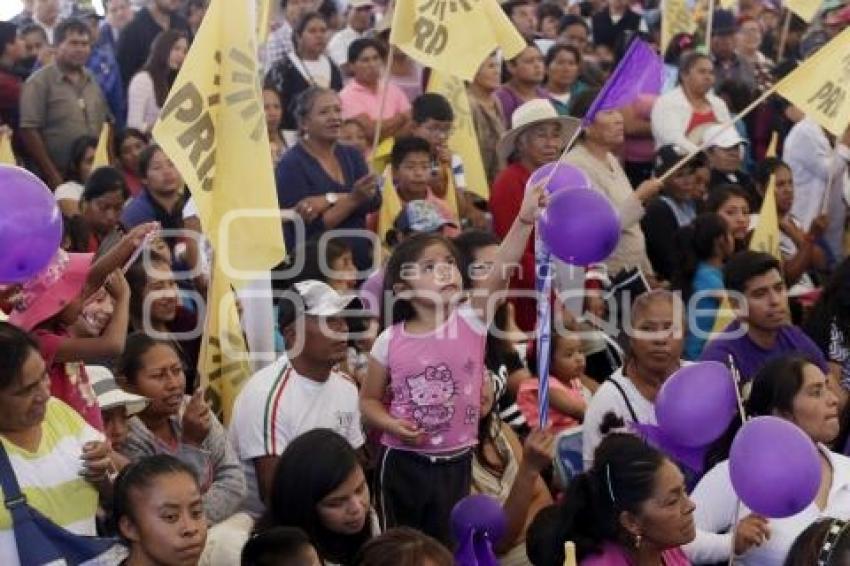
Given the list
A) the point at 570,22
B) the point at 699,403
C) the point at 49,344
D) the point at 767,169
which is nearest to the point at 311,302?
the point at 49,344

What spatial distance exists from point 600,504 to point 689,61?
614 centimetres

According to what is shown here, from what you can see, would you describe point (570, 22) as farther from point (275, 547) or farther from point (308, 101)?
point (275, 547)

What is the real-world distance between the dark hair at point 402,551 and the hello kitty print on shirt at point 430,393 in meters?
1.12

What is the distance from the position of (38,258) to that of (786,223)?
558cm

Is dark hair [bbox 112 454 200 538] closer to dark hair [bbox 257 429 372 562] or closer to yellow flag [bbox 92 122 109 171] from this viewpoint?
dark hair [bbox 257 429 372 562]

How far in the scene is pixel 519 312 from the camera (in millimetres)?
7430

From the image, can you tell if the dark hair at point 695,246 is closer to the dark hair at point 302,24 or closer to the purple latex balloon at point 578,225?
the purple latex balloon at point 578,225

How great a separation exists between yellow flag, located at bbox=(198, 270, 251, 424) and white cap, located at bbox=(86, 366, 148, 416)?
542 mm

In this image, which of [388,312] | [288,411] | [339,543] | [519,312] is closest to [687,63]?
[519,312]

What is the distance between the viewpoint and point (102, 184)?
25.0 feet

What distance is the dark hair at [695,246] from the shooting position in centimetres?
795

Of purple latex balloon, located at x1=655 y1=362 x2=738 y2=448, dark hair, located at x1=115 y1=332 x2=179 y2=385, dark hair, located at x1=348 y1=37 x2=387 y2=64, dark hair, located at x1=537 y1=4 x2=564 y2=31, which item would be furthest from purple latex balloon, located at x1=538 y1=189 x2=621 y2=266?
dark hair, located at x1=537 y1=4 x2=564 y2=31

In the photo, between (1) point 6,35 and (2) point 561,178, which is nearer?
(2) point 561,178

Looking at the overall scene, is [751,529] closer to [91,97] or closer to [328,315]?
[328,315]
